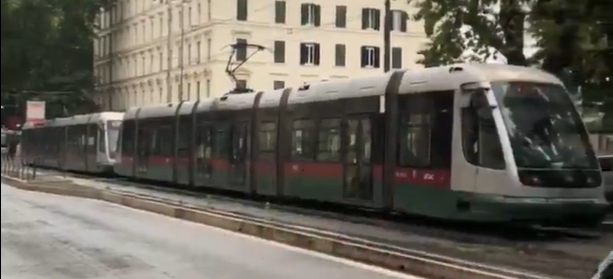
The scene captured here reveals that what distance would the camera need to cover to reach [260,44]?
85.2 feet

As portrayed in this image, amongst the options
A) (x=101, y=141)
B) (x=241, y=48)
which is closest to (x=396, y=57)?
(x=241, y=48)

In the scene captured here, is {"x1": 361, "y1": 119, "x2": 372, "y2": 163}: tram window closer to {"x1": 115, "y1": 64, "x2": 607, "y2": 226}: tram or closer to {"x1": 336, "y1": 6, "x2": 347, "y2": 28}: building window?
{"x1": 115, "y1": 64, "x2": 607, "y2": 226}: tram

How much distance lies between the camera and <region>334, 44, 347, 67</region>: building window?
80.2ft

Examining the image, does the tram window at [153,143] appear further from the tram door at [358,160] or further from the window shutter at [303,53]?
the tram door at [358,160]

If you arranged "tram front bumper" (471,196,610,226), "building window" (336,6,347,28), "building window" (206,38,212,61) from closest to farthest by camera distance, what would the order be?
"tram front bumper" (471,196,610,226), "building window" (336,6,347,28), "building window" (206,38,212,61)

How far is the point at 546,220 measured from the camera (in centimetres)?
1495

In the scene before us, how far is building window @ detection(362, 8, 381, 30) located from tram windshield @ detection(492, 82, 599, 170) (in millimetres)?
8061

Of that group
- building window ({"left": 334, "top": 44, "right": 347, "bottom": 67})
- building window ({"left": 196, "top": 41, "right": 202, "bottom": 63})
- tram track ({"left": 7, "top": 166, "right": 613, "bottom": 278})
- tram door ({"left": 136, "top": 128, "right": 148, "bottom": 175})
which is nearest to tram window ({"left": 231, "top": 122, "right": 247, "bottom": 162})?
building window ({"left": 196, "top": 41, "right": 202, "bottom": 63})

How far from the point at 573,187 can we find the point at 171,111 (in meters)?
17.5

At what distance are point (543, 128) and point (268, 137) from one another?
9.50 m

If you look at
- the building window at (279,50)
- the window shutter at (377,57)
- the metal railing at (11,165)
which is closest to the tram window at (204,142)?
the building window at (279,50)

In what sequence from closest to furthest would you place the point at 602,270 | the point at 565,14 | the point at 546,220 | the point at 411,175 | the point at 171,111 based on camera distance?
the point at 602,270, the point at 546,220, the point at 411,175, the point at 565,14, the point at 171,111

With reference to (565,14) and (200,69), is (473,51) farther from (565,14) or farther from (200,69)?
(200,69)

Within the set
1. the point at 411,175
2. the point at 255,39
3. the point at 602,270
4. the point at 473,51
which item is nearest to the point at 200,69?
the point at 255,39
